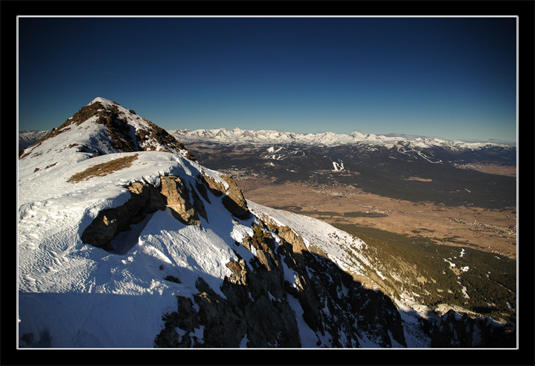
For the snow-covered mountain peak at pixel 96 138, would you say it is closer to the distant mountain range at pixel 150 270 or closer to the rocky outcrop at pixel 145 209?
the distant mountain range at pixel 150 270

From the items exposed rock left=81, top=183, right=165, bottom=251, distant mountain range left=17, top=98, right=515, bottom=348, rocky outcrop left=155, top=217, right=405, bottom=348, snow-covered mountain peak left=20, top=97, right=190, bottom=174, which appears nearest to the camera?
distant mountain range left=17, top=98, right=515, bottom=348

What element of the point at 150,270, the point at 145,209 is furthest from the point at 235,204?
the point at 150,270

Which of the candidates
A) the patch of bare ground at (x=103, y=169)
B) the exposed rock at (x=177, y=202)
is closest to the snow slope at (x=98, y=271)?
the exposed rock at (x=177, y=202)

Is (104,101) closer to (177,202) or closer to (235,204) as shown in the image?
(235,204)

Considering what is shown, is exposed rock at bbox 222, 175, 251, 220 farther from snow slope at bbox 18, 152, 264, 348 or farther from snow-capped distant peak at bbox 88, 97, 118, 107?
snow-capped distant peak at bbox 88, 97, 118, 107

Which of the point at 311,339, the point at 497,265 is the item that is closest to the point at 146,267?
the point at 311,339

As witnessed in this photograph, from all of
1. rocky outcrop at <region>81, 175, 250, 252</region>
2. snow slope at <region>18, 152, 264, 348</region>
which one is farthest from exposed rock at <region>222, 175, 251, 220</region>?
snow slope at <region>18, 152, 264, 348</region>

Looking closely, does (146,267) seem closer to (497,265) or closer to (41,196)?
(41,196)

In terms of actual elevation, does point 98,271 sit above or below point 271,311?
above
